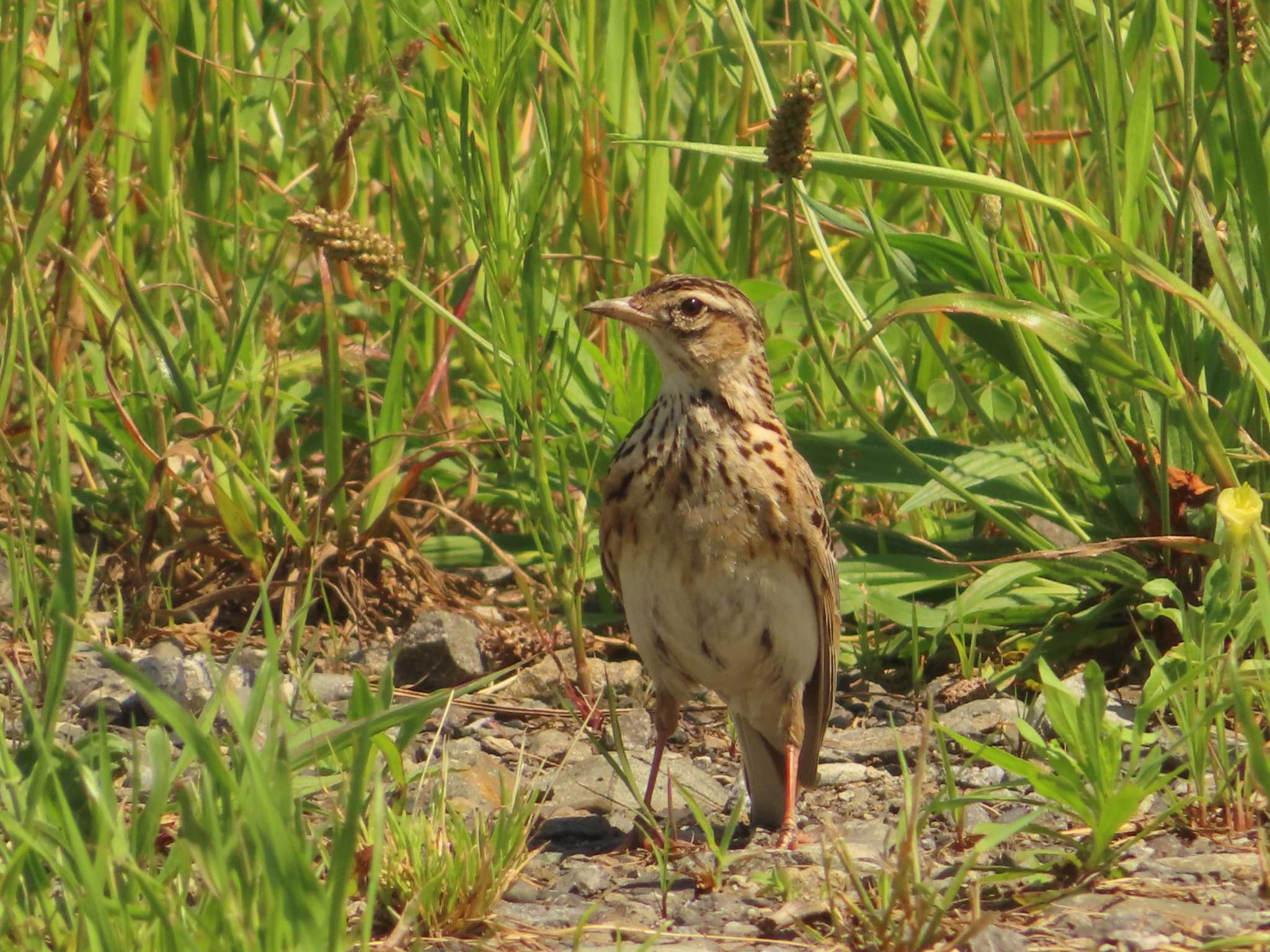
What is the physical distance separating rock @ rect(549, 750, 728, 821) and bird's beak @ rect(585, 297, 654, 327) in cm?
111

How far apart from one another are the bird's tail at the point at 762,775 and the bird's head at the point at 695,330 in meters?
0.88

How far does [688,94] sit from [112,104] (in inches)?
90.2

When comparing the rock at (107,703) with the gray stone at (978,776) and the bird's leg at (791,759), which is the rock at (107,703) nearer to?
the bird's leg at (791,759)

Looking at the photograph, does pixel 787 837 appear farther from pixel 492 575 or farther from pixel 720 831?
pixel 492 575

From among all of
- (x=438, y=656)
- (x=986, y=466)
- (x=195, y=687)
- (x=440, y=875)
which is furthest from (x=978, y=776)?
(x=195, y=687)

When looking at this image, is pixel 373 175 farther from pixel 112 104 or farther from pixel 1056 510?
pixel 1056 510

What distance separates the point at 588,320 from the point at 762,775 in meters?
2.11

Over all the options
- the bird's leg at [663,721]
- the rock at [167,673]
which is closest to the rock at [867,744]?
the bird's leg at [663,721]

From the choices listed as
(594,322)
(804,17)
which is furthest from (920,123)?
(594,322)

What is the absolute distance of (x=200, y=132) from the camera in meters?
5.62

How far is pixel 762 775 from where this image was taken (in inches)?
176

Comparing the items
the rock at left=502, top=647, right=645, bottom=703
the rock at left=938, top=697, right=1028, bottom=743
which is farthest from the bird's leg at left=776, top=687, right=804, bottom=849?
the rock at left=502, top=647, right=645, bottom=703

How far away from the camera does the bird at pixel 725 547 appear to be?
432 centimetres

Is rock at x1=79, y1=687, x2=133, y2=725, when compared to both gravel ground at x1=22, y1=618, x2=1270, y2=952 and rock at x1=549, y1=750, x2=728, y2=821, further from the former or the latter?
rock at x1=549, y1=750, x2=728, y2=821
